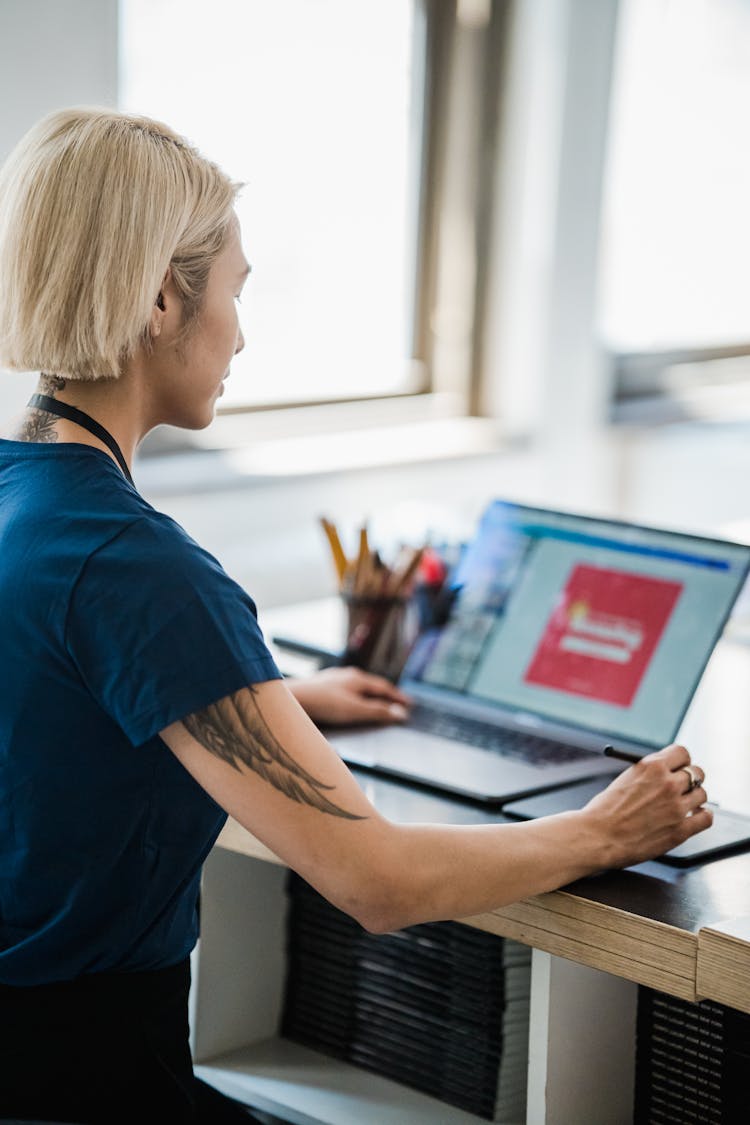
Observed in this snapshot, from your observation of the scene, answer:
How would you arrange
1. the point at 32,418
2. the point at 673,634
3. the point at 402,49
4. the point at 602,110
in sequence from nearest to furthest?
the point at 32,418
the point at 673,634
the point at 402,49
the point at 602,110

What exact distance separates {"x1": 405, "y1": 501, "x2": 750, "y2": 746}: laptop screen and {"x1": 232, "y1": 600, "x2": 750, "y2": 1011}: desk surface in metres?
0.17

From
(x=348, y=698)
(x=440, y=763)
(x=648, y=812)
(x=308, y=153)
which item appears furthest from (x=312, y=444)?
(x=648, y=812)

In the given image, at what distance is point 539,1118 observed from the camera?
130 cm

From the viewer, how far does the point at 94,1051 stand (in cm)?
118

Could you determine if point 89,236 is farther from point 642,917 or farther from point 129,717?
point 642,917

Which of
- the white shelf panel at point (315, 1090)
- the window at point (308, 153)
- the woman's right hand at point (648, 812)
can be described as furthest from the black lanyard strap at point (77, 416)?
the window at point (308, 153)

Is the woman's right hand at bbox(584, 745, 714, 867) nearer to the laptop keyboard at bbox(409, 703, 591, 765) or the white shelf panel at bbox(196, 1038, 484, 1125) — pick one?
the laptop keyboard at bbox(409, 703, 591, 765)

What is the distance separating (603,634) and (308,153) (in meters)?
1.39

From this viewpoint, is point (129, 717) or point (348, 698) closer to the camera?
point (129, 717)

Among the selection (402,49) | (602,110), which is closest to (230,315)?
(402,49)

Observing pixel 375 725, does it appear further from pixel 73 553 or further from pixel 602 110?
pixel 602 110

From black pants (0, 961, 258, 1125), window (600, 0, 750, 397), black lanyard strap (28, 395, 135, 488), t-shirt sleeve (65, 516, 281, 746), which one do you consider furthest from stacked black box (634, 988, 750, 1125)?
window (600, 0, 750, 397)

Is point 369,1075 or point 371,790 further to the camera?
point 369,1075

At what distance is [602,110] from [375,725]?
1896 mm
